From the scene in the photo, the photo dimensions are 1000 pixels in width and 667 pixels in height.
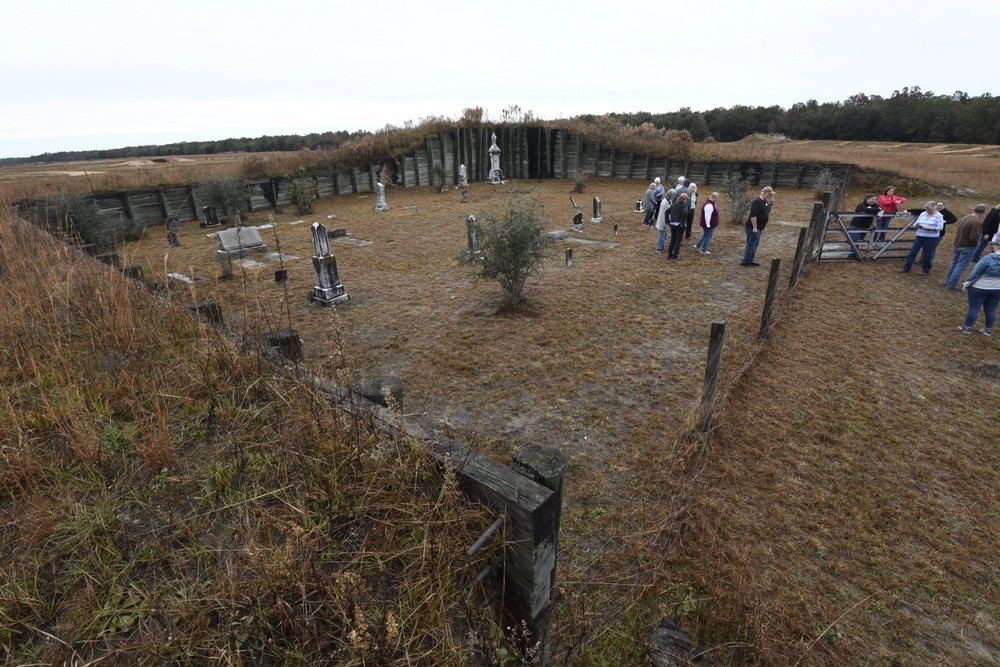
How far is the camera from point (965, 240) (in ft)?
27.4

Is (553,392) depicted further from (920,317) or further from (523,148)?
(523,148)

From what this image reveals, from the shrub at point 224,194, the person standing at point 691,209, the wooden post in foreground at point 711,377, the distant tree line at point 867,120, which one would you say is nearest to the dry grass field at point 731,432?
the wooden post in foreground at point 711,377

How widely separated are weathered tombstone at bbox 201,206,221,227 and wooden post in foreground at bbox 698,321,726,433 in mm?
17201

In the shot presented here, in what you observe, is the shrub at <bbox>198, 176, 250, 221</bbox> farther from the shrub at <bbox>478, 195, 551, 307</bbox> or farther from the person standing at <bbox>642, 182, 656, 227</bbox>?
the person standing at <bbox>642, 182, 656, 227</bbox>

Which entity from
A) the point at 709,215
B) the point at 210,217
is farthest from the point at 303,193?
the point at 709,215

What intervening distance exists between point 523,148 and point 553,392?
77.8 ft

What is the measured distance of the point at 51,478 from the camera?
224cm

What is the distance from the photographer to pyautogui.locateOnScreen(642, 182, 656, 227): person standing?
13633mm

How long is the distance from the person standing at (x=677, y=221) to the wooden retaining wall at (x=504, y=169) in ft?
46.7

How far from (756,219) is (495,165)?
57.5 feet

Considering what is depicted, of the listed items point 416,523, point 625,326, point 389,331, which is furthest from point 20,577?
point 625,326

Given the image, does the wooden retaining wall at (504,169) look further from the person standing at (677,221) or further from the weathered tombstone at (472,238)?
the person standing at (677,221)

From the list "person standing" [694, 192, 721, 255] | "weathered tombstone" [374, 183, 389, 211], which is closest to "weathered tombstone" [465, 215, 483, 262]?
"person standing" [694, 192, 721, 255]

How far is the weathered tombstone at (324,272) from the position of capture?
8.27 m
